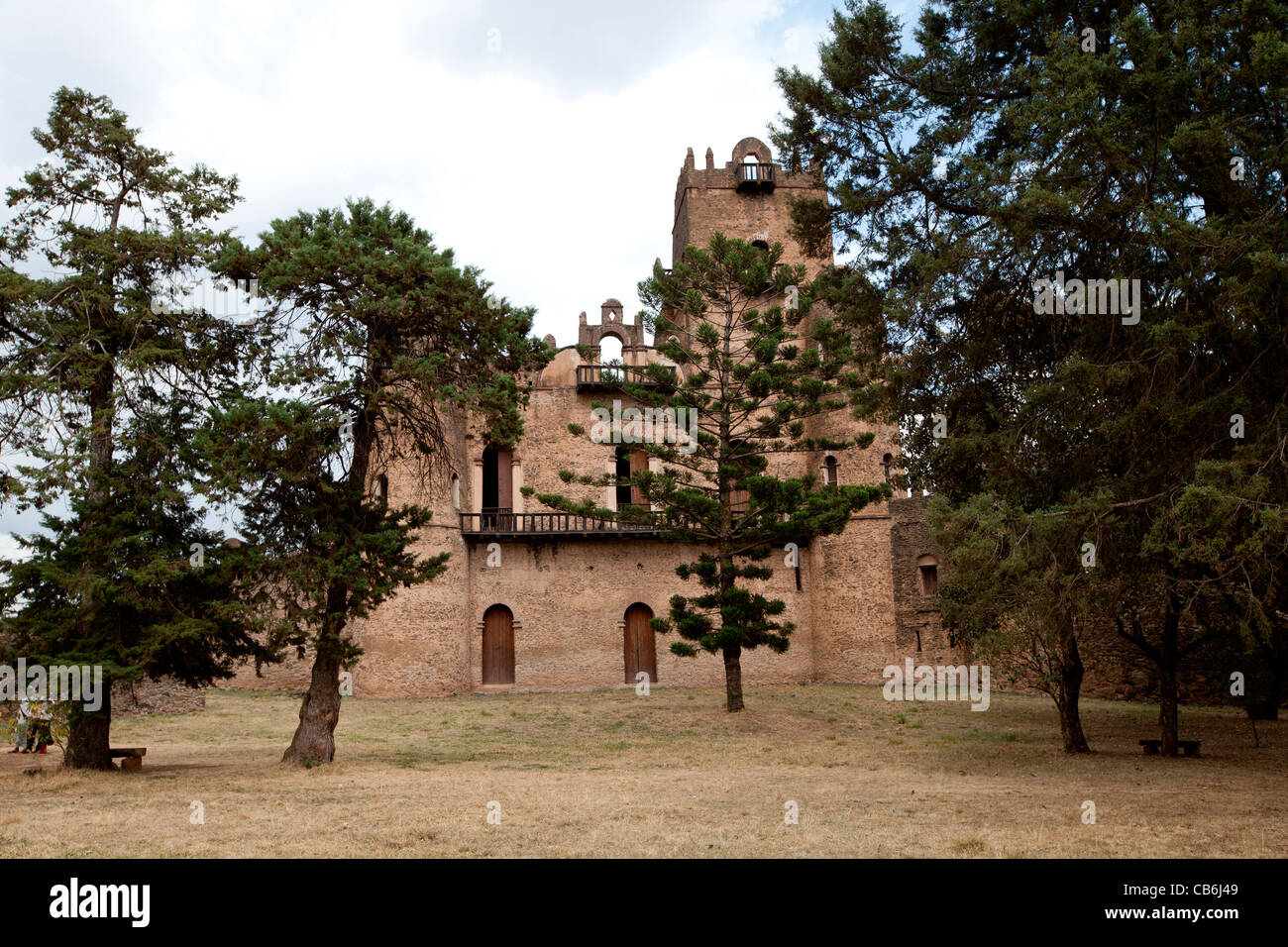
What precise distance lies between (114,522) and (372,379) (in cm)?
306

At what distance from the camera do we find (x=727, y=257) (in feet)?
59.4

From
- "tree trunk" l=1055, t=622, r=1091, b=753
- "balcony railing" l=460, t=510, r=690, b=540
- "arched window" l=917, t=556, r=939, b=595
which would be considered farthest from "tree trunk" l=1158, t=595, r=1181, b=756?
"balcony railing" l=460, t=510, r=690, b=540

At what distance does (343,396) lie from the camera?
37.4 ft

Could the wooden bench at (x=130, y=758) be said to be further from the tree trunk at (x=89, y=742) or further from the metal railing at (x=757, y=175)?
the metal railing at (x=757, y=175)

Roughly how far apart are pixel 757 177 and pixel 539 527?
39.3 feet

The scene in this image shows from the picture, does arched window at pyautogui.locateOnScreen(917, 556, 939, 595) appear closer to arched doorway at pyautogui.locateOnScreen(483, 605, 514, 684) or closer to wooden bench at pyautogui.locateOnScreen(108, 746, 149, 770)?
arched doorway at pyautogui.locateOnScreen(483, 605, 514, 684)

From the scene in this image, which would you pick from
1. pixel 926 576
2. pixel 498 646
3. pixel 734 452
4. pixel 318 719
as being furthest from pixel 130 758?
pixel 926 576

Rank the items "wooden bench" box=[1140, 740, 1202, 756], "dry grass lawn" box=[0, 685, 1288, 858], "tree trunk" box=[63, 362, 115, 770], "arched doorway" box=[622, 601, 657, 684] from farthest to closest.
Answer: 1. "arched doorway" box=[622, 601, 657, 684]
2. "wooden bench" box=[1140, 740, 1202, 756]
3. "tree trunk" box=[63, 362, 115, 770]
4. "dry grass lawn" box=[0, 685, 1288, 858]

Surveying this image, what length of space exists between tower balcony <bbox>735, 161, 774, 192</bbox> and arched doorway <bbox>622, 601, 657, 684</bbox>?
40.2 ft

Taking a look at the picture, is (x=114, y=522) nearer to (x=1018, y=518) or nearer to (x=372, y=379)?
(x=372, y=379)

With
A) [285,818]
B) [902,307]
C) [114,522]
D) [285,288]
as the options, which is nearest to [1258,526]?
[902,307]

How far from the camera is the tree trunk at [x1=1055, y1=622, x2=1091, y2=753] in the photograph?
12.4 meters

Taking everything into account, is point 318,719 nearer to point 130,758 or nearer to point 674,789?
point 130,758

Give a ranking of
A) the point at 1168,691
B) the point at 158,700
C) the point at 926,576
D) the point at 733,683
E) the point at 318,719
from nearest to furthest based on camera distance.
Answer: the point at 318,719 < the point at 1168,691 < the point at 733,683 < the point at 158,700 < the point at 926,576
